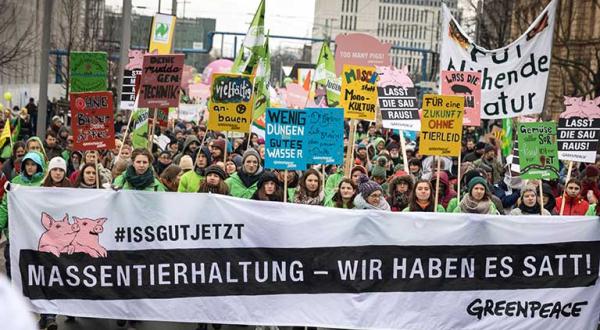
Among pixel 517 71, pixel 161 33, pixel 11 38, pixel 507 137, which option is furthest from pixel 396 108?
pixel 11 38

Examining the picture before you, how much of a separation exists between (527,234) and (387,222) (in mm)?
1018

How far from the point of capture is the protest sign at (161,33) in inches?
862

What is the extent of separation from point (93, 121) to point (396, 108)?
5.20 metres

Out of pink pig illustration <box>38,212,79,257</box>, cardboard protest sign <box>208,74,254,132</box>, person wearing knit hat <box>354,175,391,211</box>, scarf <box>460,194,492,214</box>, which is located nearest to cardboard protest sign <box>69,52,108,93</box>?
cardboard protest sign <box>208,74,254,132</box>

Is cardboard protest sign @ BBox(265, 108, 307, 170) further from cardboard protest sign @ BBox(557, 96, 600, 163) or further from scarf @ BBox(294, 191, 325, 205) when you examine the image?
cardboard protest sign @ BBox(557, 96, 600, 163)

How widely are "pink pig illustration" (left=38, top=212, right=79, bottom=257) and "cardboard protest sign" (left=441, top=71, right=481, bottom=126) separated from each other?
5.55 m

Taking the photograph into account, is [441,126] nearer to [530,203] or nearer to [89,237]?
[530,203]

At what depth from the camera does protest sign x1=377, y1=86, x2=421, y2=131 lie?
14594mm

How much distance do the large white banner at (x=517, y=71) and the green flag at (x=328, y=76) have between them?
5.60 metres

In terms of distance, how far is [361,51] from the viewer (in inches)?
739

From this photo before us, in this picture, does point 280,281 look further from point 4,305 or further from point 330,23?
point 330,23

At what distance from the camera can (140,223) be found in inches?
336

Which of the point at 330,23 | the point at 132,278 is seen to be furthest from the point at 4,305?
the point at 330,23

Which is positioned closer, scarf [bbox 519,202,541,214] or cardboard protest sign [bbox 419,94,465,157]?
cardboard protest sign [bbox 419,94,465,157]
